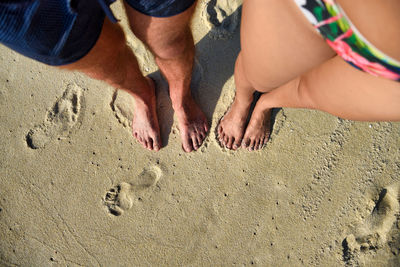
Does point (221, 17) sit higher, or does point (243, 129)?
point (221, 17)

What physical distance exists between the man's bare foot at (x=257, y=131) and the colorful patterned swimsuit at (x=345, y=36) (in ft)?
3.28

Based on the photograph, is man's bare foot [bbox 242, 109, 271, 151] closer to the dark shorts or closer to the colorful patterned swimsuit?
the dark shorts

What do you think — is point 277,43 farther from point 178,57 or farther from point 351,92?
point 178,57

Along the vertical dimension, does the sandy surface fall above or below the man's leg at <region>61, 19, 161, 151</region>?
below

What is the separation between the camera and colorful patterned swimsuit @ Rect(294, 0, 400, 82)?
0.58m

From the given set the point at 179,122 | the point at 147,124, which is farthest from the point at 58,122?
the point at 179,122

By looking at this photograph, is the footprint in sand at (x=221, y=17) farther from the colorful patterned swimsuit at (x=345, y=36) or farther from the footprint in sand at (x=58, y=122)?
the colorful patterned swimsuit at (x=345, y=36)

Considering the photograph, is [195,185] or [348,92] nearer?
[348,92]

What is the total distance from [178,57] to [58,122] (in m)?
0.97

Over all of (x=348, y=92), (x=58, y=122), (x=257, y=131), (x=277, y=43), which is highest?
(x=277, y=43)

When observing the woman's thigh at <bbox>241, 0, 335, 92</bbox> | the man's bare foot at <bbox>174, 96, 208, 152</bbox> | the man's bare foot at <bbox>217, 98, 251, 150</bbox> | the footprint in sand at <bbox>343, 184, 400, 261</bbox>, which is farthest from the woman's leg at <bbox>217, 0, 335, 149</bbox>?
the footprint in sand at <bbox>343, 184, 400, 261</bbox>

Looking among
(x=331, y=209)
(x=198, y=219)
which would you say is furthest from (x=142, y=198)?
(x=331, y=209)

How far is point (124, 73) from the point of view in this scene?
140 cm

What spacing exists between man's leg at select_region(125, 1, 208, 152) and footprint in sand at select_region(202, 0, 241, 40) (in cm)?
46
